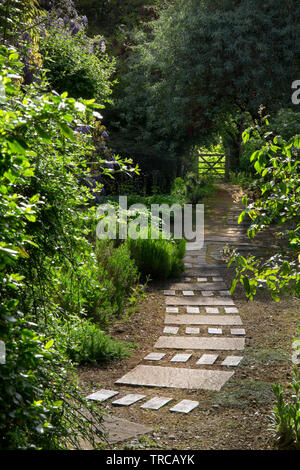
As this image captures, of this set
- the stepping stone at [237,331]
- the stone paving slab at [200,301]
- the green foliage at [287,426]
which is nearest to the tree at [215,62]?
the stone paving slab at [200,301]

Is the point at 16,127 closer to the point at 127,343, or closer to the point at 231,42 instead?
the point at 127,343

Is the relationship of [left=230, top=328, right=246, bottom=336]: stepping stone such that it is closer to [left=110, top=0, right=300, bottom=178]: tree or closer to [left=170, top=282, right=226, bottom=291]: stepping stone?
[left=170, top=282, right=226, bottom=291]: stepping stone

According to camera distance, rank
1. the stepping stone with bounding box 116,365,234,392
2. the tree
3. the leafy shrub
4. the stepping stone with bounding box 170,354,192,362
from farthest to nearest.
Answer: the tree
the stepping stone with bounding box 170,354,192,362
the leafy shrub
the stepping stone with bounding box 116,365,234,392

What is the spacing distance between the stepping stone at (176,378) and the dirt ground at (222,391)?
0.06 m

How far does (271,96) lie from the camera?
11.3 metres

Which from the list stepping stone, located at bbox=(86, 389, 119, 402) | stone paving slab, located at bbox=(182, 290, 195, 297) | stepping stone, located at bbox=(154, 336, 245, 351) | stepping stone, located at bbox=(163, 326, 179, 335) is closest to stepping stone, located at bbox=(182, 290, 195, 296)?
stone paving slab, located at bbox=(182, 290, 195, 297)

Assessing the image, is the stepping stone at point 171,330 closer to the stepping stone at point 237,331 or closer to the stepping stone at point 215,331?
the stepping stone at point 215,331

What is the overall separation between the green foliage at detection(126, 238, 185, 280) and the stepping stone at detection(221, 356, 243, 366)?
8.44ft

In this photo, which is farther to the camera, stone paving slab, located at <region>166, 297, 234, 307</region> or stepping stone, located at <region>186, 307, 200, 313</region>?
stone paving slab, located at <region>166, 297, 234, 307</region>

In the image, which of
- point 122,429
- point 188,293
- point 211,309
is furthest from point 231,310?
point 122,429

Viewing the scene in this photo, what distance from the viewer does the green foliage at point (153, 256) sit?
676 centimetres

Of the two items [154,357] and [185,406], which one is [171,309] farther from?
[185,406]

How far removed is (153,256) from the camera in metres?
6.77

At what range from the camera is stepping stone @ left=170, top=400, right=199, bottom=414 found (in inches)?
135
